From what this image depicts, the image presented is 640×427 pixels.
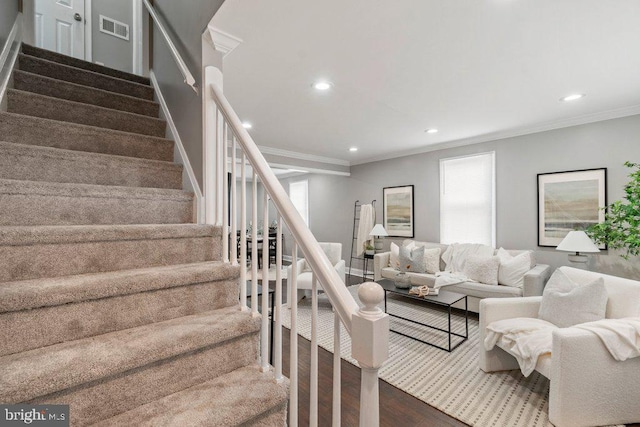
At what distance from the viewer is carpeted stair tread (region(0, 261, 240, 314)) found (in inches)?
40.4

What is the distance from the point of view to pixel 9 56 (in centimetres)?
212

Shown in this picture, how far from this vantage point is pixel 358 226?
6.46 m

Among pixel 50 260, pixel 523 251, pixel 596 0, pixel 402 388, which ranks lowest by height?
pixel 402 388

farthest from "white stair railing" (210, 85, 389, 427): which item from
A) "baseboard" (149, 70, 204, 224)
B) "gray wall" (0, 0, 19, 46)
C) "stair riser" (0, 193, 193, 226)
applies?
"gray wall" (0, 0, 19, 46)

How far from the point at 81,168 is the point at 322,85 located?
6.34ft

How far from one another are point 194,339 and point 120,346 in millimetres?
247

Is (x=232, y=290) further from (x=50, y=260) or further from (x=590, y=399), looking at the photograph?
(x=590, y=399)

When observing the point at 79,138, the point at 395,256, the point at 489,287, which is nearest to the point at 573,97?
the point at 489,287

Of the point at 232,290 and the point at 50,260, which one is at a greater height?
the point at 50,260

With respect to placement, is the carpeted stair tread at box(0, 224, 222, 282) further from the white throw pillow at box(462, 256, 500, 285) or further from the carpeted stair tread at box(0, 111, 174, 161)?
the white throw pillow at box(462, 256, 500, 285)

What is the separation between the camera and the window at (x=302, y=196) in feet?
25.8

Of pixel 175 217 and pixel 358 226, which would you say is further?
pixel 358 226

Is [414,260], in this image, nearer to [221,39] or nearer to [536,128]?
[536,128]

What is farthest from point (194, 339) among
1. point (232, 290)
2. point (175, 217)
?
point (175, 217)
